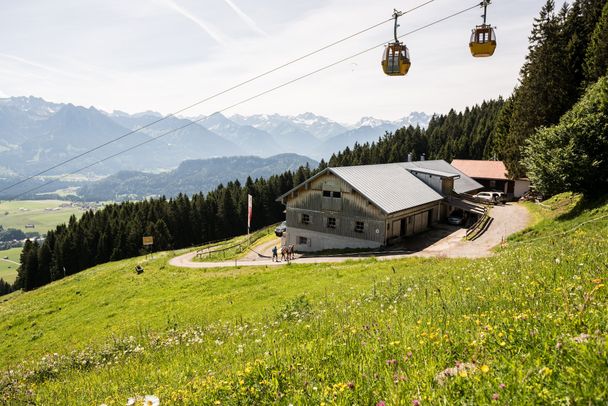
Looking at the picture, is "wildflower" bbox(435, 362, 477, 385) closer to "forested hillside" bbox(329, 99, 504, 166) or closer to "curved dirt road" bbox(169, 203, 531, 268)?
"curved dirt road" bbox(169, 203, 531, 268)

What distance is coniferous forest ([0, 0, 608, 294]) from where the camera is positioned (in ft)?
94.0

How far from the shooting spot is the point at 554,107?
52031 millimetres

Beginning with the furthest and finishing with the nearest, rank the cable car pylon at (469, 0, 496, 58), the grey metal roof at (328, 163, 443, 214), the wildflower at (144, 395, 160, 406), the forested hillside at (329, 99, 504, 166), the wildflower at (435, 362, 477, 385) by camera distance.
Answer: the forested hillside at (329, 99, 504, 166), the grey metal roof at (328, 163, 443, 214), the cable car pylon at (469, 0, 496, 58), the wildflower at (144, 395, 160, 406), the wildflower at (435, 362, 477, 385)

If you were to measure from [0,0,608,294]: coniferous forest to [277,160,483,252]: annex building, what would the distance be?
11879mm

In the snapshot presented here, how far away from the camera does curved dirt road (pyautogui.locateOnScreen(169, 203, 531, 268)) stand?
3259 cm

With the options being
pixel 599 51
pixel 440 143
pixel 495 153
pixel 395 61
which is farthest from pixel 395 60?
pixel 440 143

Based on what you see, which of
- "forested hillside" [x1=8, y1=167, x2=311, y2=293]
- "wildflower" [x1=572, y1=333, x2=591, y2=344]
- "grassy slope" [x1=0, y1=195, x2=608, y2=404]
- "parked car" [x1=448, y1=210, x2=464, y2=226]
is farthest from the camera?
"forested hillside" [x1=8, y1=167, x2=311, y2=293]

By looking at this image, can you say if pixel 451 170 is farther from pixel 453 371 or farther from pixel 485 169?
pixel 453 371

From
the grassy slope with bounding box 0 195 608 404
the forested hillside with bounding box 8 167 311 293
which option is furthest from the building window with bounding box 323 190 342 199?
the forested hillside with bounding box 8 167 311 293

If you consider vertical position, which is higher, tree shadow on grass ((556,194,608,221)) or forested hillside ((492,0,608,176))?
forested hillside ((492,0,608,176))

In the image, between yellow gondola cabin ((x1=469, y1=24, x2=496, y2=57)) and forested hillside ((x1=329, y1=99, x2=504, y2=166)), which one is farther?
forested hillside ((x1=329, y1=99, x2=504, y2=166))

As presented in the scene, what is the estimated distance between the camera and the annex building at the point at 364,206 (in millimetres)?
40000

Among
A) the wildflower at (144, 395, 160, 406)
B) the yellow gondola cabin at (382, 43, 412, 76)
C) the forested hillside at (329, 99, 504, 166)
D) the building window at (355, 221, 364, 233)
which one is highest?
the forested hillside at (329, 99, 504, 166)

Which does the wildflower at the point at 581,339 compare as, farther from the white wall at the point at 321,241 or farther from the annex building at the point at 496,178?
the annex building at the point at 496,178
